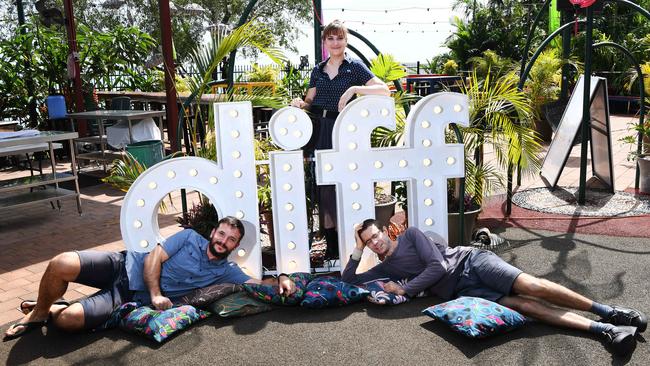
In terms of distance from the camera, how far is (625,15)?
17.6 meters

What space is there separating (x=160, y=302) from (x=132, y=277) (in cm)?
28

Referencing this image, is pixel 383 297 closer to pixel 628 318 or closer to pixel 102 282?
pixel 628 318

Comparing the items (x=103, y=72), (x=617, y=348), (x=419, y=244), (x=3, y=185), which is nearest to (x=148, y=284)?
(x=419, y=244)

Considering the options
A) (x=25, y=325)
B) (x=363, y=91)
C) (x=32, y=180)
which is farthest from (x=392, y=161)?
(x=32, y=180)

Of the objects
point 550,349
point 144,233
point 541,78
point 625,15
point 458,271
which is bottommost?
point 550,349

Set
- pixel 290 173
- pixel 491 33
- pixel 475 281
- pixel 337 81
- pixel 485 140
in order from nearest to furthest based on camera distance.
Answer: pixel 475 281
pixel 290 173
pixel 337 81
pixel 485 140
pixel 491 33

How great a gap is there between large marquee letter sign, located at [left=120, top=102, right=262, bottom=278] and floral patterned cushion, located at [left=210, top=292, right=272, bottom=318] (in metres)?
0.40

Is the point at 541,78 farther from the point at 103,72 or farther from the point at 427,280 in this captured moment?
the point at 103,72

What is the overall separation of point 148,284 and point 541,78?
8.12 m

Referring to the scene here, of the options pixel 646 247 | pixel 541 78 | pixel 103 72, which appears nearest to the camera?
pixel 646 247

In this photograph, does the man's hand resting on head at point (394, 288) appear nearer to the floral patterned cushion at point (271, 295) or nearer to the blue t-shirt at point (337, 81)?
the floral patterned cushion at point (271, 295)

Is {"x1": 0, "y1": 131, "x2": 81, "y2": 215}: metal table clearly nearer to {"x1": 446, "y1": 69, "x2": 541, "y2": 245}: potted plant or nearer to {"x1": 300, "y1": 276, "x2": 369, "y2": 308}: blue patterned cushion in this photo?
{"x1": 300, "y1": 276, "x2": 369, "y2": 308}: blue patterned cushion

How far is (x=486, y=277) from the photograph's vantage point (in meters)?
3.79

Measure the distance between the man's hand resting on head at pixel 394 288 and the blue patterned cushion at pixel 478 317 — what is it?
362 mm
